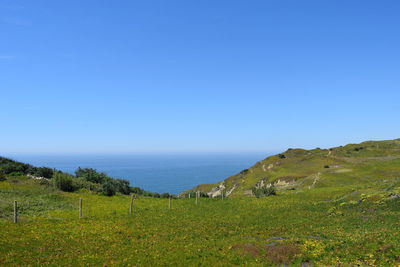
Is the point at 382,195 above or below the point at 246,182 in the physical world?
above

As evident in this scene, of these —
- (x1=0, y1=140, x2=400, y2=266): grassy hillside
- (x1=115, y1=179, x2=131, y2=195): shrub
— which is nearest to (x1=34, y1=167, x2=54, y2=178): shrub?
(x1=0, y1=140, x2=400, y2=266): grassy hillside

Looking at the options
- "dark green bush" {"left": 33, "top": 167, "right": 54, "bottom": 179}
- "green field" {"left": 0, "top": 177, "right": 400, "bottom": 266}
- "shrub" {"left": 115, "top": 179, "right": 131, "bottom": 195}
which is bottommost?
"shrub" {"left": 115, "top": 179, "right": 131, "bottom": 195}

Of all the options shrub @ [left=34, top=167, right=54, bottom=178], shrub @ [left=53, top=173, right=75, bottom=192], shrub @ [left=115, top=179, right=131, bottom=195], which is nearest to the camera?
shrub @ [left=53, top=173, right=75, bottom=192]

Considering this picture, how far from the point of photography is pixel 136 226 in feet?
92.2

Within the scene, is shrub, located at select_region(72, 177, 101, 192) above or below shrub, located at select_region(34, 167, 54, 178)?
below

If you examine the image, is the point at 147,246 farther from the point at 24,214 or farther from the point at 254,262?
the point at 24,214

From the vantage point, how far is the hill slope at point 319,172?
7112cm

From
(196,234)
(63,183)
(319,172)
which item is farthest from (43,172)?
(319,172)

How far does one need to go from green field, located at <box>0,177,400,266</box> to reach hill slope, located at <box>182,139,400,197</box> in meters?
35.9

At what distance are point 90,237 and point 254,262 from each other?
1558 cm

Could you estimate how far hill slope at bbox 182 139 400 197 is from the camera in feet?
233

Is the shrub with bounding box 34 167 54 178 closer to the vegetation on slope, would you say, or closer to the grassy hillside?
the vegetation on slope

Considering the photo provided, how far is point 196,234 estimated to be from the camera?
24.3 m

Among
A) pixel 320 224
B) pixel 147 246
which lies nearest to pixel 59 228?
pixel 147 246
